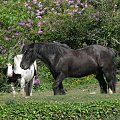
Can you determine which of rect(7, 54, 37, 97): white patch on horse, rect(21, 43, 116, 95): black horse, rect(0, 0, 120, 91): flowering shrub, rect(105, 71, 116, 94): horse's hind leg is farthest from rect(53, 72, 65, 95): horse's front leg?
rect(0, 0, 120, 91): flowering shrub

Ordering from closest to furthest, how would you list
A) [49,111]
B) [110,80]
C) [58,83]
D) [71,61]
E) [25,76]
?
1. [49,111]
2. [58,83]
3. [71,61]
4. [110,80]
5. [25,76]

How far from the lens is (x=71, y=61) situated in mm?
11406

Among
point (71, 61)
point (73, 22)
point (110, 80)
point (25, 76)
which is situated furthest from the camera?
point (73, 22)

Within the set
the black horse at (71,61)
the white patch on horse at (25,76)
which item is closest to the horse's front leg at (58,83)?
the black horse at (71,61)

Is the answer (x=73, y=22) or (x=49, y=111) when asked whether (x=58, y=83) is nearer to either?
(x=49, y=111)

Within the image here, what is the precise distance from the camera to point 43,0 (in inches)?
798

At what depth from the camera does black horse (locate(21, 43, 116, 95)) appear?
11.1 m

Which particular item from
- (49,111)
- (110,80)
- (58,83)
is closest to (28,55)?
(58,83)

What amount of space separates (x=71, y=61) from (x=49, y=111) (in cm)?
289

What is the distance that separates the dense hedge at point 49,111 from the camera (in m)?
8.70

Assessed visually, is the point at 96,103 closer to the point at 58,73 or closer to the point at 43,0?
the point at 58,73

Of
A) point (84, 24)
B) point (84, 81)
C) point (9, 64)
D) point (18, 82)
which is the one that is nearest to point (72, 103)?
point (18, 82)

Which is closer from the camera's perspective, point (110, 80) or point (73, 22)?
point (110, 80)

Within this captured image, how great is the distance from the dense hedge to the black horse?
2323mm
